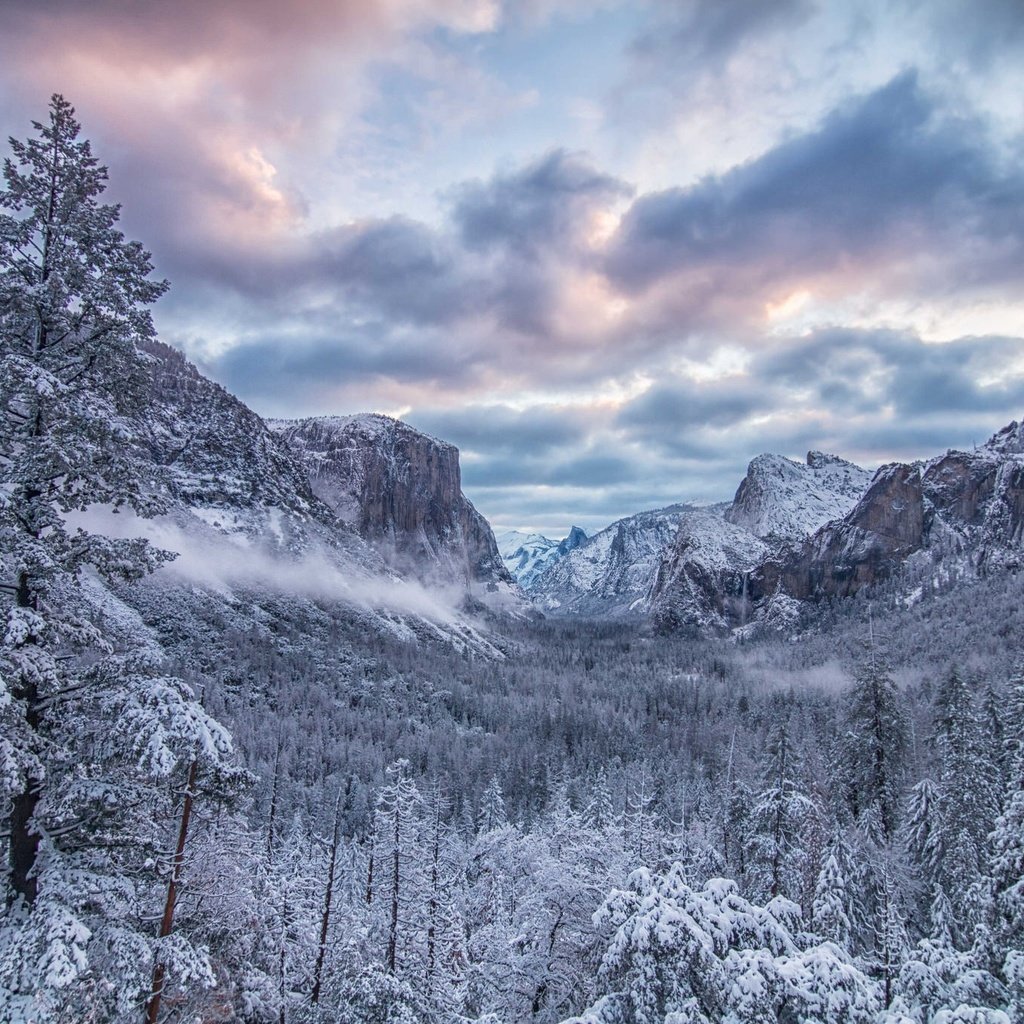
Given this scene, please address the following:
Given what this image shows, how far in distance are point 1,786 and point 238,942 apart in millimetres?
5421

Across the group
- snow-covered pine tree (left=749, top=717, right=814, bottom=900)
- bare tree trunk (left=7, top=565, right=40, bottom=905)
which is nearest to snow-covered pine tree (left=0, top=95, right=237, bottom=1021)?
bare tree trunk (left=7, top=565, right=40, bottom=905)

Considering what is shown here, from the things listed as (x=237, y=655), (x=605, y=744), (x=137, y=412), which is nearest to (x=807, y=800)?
(x=137, y=412)

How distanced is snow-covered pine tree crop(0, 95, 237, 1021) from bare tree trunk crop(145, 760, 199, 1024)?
0.62 feet

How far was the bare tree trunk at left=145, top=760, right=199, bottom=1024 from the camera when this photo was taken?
30.9 feet

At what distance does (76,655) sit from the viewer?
33.9 feet

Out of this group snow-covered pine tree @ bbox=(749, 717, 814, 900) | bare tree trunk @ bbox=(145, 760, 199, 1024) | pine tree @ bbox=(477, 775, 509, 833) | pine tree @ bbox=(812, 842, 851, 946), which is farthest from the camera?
pine tree @ bbox=(477, 775, 509, 833)

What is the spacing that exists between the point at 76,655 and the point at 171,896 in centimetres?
416

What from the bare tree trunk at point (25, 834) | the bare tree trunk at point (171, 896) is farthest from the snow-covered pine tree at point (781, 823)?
the bare tree trunk at point (25, 834)

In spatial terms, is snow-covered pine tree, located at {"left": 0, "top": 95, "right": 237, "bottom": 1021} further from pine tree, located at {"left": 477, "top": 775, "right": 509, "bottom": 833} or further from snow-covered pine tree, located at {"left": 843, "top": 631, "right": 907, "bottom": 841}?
pine tree, located at {"left": 477, "top": 775, "right": 509, "bottom": 833}

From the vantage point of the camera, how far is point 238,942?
1093cm

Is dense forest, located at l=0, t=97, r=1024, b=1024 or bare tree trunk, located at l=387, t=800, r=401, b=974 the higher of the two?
dense forest, located at l=0, t=97, r=1024, b=1024

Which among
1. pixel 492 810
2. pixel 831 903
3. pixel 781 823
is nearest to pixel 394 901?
pixel 831 903

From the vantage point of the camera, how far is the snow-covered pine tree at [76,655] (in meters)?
8.60

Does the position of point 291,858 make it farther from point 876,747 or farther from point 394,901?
point 876,747
